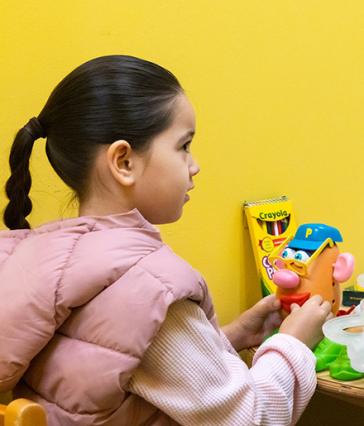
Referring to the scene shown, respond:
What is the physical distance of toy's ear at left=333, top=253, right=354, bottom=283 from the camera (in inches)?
34.8

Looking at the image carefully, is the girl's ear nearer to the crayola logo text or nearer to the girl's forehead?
the girl's forehead

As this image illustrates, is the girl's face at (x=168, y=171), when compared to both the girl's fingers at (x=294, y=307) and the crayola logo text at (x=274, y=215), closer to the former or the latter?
the girl's fingers at (x=294, y=307)

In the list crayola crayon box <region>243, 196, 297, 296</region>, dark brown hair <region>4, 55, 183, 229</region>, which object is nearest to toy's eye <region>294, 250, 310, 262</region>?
crayola crayon box <region>243, 196, 297, 296</region>

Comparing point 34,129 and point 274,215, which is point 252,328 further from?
point 34,129

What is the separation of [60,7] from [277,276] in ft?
1.77

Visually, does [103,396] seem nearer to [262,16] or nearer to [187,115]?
[187,115]

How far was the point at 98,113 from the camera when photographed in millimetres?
667

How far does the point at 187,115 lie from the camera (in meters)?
0.72

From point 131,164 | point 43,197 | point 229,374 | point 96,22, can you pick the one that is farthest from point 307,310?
point 96,22

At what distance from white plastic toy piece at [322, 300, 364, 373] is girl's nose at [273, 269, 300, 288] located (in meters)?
0.09

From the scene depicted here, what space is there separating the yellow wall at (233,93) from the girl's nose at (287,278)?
0.25 m

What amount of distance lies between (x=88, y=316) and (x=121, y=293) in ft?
0.14

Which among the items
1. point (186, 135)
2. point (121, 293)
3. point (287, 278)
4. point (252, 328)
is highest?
point (186, 135)

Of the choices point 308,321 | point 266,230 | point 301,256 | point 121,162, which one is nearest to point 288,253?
point 301,256
